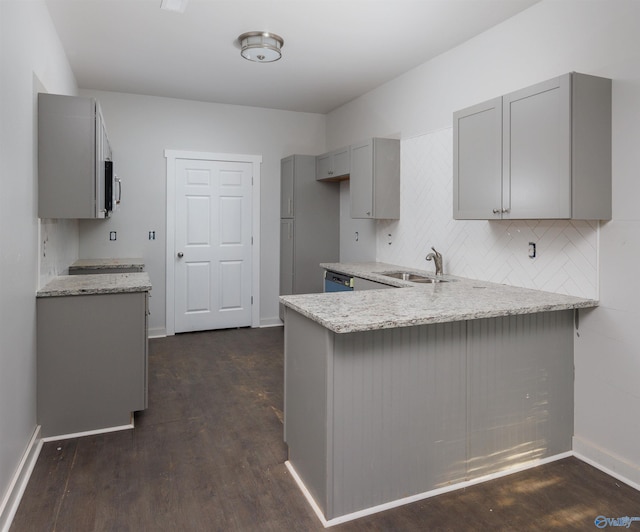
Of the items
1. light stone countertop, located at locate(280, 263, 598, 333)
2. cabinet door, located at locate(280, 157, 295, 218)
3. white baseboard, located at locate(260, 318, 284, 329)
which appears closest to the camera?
light stone countertop, located at locate(280, 263, 598, 333)

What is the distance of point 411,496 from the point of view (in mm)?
2227

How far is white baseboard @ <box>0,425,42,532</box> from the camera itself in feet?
6.61

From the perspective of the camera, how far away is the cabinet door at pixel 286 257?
18.7 ft

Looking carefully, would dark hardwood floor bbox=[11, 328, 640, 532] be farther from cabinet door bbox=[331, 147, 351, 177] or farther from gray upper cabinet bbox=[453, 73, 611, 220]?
cabinet door bbox=[331, 147, 351, 177]

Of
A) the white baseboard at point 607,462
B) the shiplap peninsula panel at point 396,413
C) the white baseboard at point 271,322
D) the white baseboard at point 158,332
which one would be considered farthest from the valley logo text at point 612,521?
the white baseboard at point 158,332

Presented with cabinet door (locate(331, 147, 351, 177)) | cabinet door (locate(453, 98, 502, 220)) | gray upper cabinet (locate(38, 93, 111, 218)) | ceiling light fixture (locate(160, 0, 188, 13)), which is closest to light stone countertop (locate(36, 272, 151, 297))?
gray upper cabinet (locate(38, 93, 111, 218))

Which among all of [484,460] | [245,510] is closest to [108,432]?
[245,510]

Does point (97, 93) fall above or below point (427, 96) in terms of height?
above

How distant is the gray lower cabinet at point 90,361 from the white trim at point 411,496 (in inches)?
47.0

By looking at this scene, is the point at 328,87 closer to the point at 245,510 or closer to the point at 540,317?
the point at 540,317

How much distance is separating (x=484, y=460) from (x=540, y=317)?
83 centimetres

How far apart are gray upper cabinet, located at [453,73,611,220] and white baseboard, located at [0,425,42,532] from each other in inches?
115

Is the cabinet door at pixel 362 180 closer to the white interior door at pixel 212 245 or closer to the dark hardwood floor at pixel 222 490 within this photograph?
the white interior door at pixel 212 245

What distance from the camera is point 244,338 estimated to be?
534 cm
